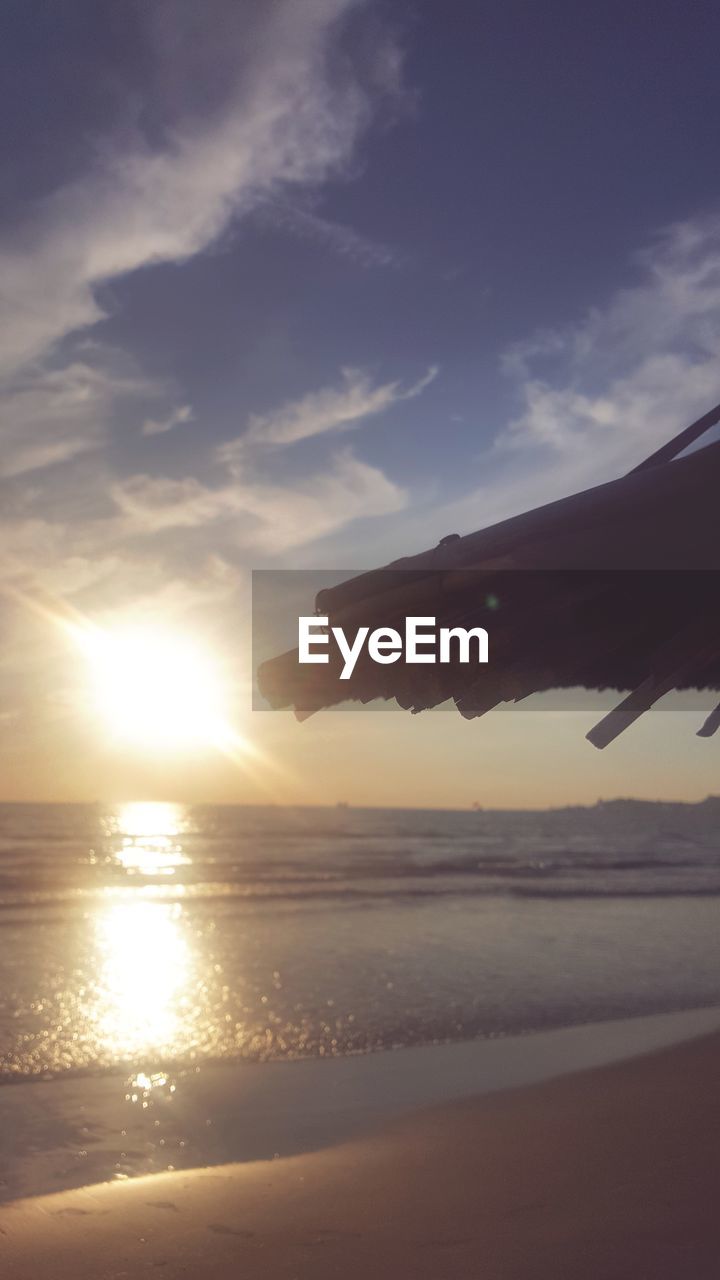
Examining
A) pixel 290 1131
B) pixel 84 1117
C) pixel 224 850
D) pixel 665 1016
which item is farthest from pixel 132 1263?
pixel 224 850

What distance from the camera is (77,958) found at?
56.1 feet

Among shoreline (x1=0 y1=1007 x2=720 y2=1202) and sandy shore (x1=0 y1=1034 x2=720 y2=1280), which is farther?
shoreline (x1=0 y1=1007 x2=720 y2=1202)

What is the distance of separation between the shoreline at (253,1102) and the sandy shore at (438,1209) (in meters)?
0.41

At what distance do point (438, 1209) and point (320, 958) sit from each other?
10.9 m

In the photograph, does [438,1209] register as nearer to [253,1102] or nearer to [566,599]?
[253,1102]

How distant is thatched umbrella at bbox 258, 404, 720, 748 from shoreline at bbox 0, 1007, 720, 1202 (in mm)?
5978

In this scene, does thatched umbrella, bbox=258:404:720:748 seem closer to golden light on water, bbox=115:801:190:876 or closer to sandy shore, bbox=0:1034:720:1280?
sandy shore, bbox=0:1034:720:1280

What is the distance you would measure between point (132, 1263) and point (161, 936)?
51.1ft

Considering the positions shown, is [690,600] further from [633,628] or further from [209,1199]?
[209,1199]

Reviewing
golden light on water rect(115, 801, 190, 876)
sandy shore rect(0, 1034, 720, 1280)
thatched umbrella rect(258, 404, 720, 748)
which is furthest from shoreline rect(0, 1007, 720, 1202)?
golden light on water rect(115, 801, 190, 876)

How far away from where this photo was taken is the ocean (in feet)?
38.4

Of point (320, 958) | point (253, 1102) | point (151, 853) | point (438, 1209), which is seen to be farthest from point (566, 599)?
point (151, 853)

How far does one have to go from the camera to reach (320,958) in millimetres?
17016

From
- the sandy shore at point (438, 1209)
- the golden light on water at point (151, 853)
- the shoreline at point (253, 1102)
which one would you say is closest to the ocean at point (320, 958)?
the shoreline at point (253, 1102)
